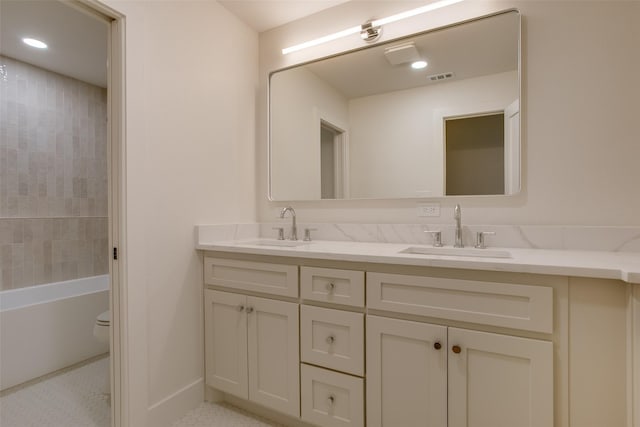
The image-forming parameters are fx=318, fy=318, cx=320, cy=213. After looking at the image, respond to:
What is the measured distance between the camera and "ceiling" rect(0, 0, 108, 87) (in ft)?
6.03

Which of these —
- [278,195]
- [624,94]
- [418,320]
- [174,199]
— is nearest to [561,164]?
[624,94]

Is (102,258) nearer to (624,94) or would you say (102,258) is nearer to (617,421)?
(617,421)

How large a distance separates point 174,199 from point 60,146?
1897 mm

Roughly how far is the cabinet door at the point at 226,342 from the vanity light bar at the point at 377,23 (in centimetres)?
162

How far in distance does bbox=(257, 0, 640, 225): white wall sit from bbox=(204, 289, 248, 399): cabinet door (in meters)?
1.29

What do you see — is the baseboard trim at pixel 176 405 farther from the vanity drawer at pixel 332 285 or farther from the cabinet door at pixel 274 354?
the vanity drawer at pixel 332 285

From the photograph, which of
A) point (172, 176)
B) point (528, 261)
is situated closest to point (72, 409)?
point (172, 176)

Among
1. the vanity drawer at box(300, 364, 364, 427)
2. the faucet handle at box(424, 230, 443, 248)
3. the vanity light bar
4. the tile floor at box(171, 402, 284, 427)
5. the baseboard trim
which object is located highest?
the vanity light bar

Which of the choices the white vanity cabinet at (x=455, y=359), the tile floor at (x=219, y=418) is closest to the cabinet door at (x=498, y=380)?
the white vanity cabinet at (x=455, y=359)

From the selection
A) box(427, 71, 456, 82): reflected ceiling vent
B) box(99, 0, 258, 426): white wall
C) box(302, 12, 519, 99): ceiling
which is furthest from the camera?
box(427, 71, 456, 82): reflected ceiling vent

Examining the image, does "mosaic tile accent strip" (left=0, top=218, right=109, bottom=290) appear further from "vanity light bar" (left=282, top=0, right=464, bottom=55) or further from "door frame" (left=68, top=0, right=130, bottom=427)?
"vanity light bar" (left=282, top=0, right=464, bottom=55)

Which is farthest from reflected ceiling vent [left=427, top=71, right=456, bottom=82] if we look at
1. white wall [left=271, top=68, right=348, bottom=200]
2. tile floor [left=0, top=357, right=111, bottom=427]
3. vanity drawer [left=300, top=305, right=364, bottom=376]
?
tile floor [left=0, top=357, right=111, bottom=427]

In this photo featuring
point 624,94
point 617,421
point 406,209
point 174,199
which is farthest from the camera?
point 406,209

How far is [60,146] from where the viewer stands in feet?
8.92
